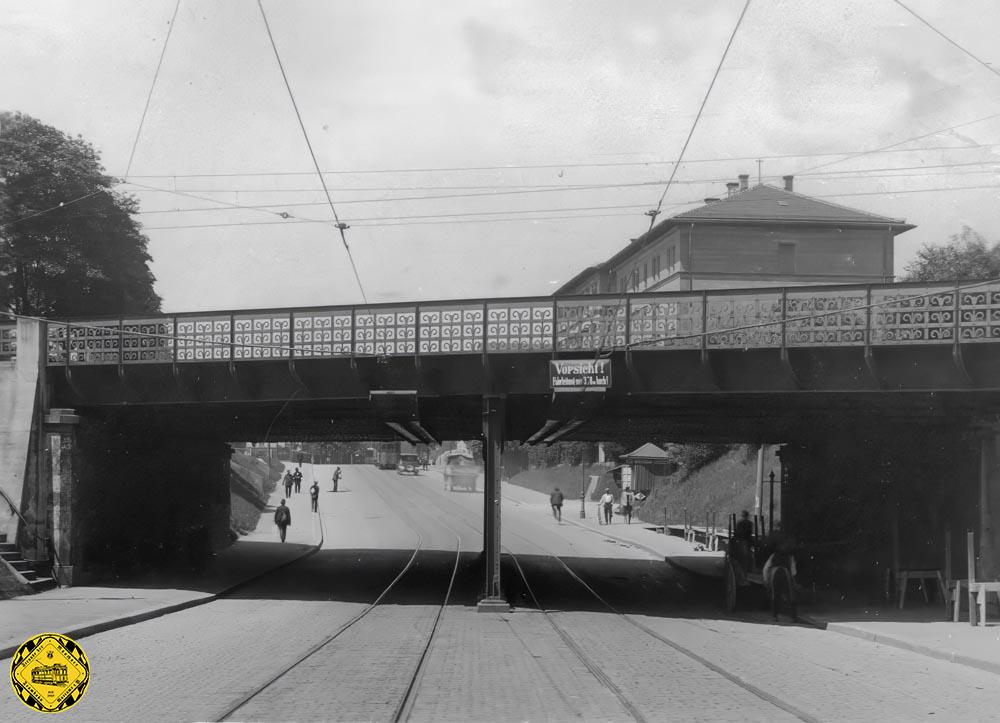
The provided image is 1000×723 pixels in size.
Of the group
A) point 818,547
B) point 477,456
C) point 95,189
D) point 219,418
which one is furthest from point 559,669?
point 477,456

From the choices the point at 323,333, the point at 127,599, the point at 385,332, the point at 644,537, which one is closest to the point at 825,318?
the point at 385,332

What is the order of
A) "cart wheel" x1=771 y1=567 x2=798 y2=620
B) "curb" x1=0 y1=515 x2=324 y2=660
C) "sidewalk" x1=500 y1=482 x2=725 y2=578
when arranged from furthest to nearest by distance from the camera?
"sidewalk" x1=500 y1=482 x2=725 y2=578
"cart wheel" x1=771 y1=567 x2=798 y2=620
"curb" x1=0 y1=515 x2=324 y2=660

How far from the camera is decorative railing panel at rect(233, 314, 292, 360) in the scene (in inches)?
908

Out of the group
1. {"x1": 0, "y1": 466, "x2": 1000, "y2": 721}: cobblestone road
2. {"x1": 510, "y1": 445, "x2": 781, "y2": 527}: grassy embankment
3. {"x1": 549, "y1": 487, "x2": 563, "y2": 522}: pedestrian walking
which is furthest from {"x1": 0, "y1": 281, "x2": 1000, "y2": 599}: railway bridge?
{"x1": 549, "y1": 487, "x2": 563, "y2": 522}: pedestrian walking

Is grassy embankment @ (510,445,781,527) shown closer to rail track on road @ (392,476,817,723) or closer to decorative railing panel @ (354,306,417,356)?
rail track on road @ (392,476,817,723)

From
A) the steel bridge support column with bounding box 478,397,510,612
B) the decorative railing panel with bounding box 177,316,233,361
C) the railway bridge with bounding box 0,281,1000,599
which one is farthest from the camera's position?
the decorative railing panel with bounding box 177,316,233,361

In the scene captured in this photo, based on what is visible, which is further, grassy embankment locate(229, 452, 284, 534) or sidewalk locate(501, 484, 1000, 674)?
grassy embankment locate(229, 452, 284, 534)

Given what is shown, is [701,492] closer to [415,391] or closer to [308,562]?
[308,562]

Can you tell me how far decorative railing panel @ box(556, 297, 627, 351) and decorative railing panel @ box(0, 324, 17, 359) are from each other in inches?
491

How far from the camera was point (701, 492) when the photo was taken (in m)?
51.6

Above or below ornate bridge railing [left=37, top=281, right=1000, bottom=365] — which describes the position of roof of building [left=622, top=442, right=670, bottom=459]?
below

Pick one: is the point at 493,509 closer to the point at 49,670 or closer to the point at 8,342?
the point at 8,342

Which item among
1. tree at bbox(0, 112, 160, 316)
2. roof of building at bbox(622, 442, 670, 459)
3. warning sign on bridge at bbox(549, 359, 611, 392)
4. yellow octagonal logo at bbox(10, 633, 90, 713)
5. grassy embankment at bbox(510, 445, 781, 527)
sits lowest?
grassy embankment at bbox(510, 445, 781, 527)

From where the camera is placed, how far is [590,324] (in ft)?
71.5
